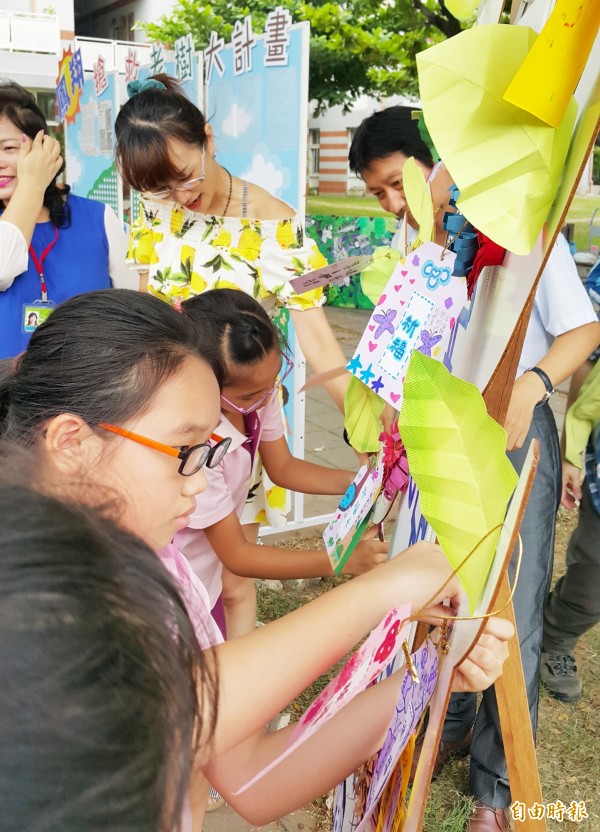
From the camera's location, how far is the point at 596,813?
1796 mm

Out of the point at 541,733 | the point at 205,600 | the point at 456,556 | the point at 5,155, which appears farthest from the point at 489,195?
the point at 541,733

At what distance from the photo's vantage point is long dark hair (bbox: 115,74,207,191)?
5.71ft

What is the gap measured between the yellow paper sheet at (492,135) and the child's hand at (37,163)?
144cm

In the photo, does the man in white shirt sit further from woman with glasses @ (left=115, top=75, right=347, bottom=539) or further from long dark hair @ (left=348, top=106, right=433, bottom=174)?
woman with glasses @ (left=115, top=75, right=347, bottom=539)

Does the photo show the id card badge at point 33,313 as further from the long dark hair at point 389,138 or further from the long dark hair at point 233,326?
the long dark hair at point 389,138

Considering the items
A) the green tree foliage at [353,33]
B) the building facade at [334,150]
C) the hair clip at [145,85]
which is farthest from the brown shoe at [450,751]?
the building facade at [334,150]

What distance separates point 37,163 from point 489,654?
161cm

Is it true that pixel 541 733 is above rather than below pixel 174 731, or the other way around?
below

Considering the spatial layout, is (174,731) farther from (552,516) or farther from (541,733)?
(541,733)

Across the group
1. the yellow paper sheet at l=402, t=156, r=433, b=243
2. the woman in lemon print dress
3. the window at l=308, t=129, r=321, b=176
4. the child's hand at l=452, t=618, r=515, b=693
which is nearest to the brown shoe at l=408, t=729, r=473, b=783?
the woman in lemon print dress

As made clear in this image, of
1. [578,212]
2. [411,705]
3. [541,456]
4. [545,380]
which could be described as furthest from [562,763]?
[578,212]

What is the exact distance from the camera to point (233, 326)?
148 centimetres

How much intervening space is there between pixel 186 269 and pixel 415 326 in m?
1.15

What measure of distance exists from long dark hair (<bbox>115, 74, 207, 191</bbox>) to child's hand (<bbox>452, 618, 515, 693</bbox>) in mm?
1399
